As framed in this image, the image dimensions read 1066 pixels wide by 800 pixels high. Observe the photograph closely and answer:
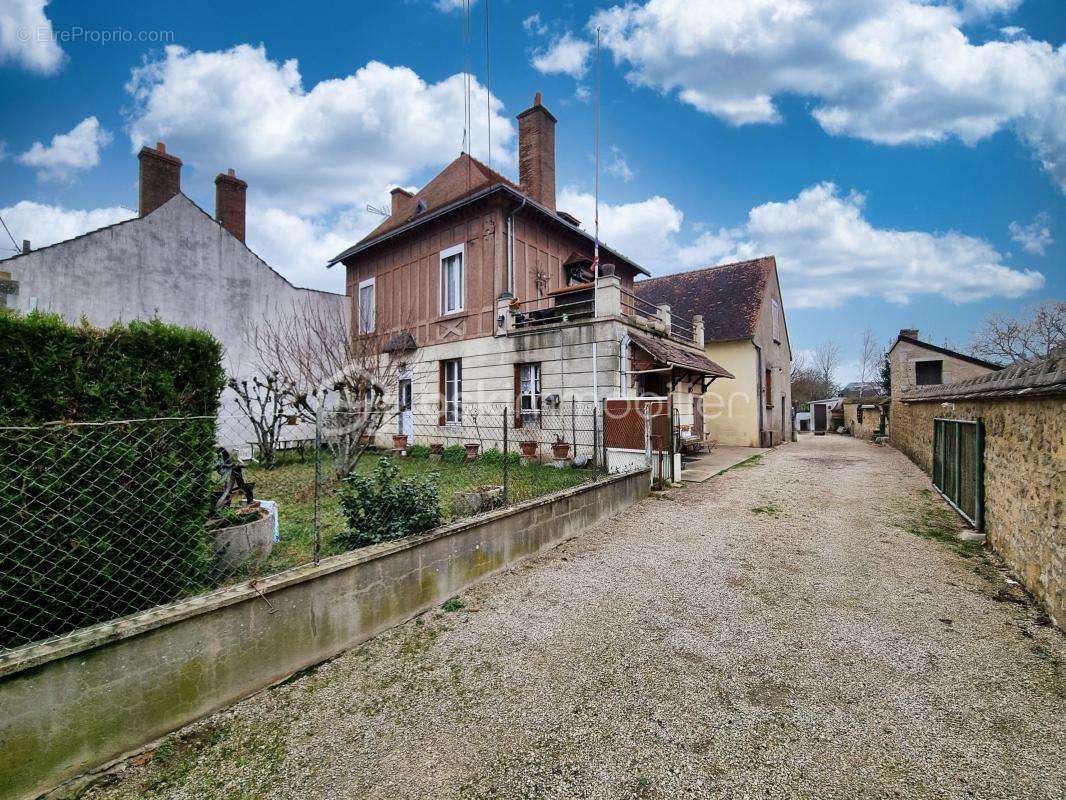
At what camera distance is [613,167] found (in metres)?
11.8

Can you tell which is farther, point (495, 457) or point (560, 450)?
point (495, 457)

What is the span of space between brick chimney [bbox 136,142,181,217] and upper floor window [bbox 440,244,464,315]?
26.9 feet

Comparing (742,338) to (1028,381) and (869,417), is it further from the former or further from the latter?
(1028,381)

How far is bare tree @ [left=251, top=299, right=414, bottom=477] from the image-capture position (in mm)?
9039

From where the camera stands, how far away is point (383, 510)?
4.12 metres

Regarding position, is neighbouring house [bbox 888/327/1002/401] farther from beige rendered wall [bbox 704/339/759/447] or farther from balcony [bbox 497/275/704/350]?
balcony [bbox 497/275/704/350]

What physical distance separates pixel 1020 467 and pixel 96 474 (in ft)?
26.7

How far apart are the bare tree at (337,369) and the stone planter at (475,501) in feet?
7.50

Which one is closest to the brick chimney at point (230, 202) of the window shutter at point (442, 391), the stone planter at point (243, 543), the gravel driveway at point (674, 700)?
the window shutter at point (442, 391)

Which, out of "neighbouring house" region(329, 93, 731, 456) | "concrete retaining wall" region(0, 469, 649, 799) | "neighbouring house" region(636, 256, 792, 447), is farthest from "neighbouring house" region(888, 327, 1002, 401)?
"concrete retaining wall" region(0, 469, 649, 799)

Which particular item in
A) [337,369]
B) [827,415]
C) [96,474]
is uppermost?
[337,369]

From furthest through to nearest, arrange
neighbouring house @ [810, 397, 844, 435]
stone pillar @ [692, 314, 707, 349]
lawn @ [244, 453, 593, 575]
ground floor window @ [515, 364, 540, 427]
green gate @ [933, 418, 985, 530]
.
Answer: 1. neighbouring house @ [810, 397, 844, 435]
2. stone pillar @ [692, 314, 707, 349]
3. ground floor window @ [515, 364, 540, 427]
4. green gate @ [933, 418, 985, 530]
5. lawn @ [244, 453, 593, 575]

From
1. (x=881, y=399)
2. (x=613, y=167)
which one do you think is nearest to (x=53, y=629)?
(x=613, y=167)

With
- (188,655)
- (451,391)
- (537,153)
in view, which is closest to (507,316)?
(451,391)
